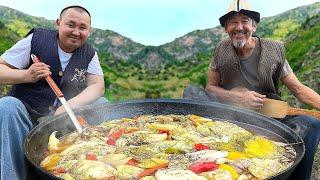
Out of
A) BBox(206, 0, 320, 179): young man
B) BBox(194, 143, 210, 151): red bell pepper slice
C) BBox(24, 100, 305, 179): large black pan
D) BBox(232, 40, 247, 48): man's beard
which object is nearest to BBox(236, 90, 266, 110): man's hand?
BBox(206, 0, 320, 179): young man

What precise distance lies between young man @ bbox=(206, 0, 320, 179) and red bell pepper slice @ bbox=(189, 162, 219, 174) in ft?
6.36

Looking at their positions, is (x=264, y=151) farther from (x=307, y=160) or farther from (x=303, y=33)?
(x=303, y=33)

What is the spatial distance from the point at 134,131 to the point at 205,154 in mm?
1035

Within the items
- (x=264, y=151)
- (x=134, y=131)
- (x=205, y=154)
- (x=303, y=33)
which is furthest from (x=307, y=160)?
(x=303, y=33)

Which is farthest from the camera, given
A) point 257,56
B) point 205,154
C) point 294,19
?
point 294,19

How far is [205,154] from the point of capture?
4.15 metres

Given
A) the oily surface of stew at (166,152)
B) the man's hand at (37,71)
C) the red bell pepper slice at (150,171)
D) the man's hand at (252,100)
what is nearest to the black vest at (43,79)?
the man's hand at (37,71)

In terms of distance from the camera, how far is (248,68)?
646 centimetres

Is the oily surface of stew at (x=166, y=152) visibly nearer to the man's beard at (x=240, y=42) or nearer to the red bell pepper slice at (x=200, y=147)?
the red bell pepper slice at (x=200, y=147)

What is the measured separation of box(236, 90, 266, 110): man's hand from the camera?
587 centimetres

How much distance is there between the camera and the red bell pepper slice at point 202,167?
387 cm

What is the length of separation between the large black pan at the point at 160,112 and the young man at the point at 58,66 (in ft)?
0.86

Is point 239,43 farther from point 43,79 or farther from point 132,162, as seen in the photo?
point 132,162

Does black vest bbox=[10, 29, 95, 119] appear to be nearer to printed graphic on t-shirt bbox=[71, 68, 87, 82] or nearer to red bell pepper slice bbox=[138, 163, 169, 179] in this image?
printed graphic on t-shirt bbox=[71, 68, 87, 82]
